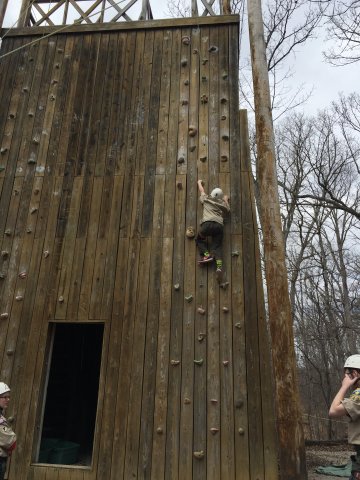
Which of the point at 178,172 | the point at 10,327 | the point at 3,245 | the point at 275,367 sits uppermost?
the point at 178,172

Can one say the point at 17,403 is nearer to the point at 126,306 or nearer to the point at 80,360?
the point at 126,306

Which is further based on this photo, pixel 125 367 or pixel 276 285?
pixel 125 367

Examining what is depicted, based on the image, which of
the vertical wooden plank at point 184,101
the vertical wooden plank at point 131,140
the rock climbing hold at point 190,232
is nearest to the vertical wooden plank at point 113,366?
the vertical wooden plank at point 131,140

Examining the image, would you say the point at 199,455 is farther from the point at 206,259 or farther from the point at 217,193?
the point at 217,193

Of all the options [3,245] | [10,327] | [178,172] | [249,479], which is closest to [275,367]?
[249,479]

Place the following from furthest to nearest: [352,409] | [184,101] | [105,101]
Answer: [105,101], [184,101], [352,409]

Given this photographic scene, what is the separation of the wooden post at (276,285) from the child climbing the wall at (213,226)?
1.79ft

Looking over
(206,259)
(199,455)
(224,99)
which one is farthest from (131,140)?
(199,455)

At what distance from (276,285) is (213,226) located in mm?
1082

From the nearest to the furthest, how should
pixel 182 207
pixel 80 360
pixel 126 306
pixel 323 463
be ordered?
pixel 126 306
pixel 182 207
pixel 323 463
pixel 80 360

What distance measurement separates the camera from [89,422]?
311 inches

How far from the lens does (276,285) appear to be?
15.1 ft

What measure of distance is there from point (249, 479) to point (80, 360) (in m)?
5.04

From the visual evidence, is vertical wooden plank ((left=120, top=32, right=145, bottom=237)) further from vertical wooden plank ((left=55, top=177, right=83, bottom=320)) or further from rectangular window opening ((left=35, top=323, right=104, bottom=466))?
rectangular window opening ((left=35, top=323, right=104, bottom=466))
